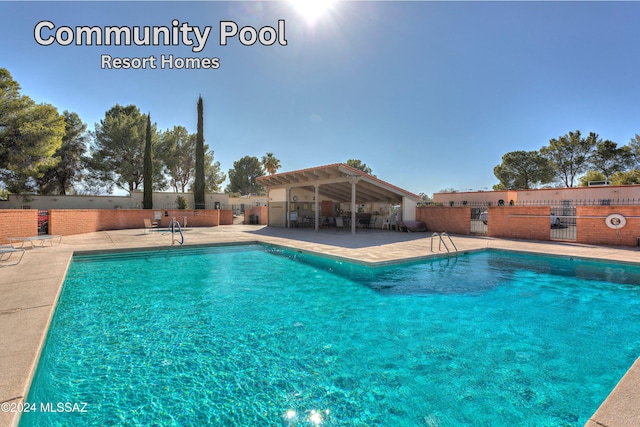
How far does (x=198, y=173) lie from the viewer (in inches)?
968

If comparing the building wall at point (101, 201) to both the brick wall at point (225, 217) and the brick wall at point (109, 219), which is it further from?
the brick wall at point (109, 219)

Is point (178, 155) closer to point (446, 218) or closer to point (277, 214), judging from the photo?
point (277, 214)

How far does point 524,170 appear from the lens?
3938 centimetres

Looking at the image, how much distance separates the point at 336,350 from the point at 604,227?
12.8 metres

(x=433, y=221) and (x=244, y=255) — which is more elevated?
(x=433, y=221)

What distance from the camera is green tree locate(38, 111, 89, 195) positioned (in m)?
26.4

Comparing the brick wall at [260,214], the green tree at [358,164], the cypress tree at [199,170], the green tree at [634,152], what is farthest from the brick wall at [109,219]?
the green tree at [634,152]

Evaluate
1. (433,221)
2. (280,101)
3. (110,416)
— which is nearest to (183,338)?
(110,416)

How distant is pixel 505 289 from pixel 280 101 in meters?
16.7

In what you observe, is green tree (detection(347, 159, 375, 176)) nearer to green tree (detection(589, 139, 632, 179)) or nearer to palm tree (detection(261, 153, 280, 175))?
palm tree (detection(261, 153, 280, 175))

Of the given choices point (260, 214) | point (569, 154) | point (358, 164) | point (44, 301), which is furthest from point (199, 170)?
point (569, 154)

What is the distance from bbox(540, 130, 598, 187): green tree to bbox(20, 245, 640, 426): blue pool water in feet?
127

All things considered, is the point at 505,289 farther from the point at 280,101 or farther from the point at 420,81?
the point at 280,101

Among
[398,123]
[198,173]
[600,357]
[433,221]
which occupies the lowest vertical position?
[600,357]
